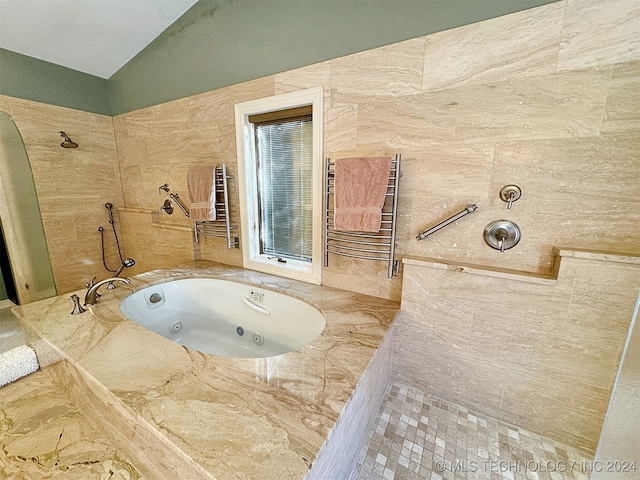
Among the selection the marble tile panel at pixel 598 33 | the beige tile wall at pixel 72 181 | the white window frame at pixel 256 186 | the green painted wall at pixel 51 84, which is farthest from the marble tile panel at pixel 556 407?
the green painted wall at pixel 51 84

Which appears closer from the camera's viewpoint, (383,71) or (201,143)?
(383,71)

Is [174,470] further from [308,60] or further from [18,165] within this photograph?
[18,165]

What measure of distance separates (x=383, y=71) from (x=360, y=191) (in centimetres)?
69

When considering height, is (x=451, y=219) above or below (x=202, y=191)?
below

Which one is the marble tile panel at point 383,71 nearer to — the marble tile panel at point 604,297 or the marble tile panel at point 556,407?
the marble tile panel at point 604,297

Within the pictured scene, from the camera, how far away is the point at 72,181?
2584 mm

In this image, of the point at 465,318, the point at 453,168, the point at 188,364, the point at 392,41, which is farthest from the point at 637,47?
the point at 188,364

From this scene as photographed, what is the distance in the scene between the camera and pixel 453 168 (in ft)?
4.46

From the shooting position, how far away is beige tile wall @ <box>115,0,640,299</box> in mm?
1054

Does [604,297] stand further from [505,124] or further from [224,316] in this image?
[224,316]

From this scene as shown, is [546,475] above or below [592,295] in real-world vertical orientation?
below

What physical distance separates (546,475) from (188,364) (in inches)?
64.7

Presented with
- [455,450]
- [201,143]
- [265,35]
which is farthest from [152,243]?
[455,450]

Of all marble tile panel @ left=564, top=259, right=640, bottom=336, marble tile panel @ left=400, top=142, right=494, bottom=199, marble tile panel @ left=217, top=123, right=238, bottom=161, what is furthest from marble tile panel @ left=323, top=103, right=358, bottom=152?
marble tile panel @ left=564, top=259, right=640, bottom=336
